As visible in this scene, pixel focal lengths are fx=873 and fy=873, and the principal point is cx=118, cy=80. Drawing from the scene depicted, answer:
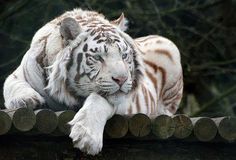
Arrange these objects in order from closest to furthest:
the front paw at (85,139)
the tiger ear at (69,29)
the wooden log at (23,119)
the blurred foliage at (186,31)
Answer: the front paw at (85,139), the wooden log at (23,119), the tiger ear at (69,29), the blurred foliage at (186,31)

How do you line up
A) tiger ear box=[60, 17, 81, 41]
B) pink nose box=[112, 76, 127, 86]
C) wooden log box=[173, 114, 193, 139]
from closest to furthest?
pink nose box=[112, 76, 127, 86], wooden log box=[173, 114, 193, 139], tiger ear box=[60, 17, 81, 41]

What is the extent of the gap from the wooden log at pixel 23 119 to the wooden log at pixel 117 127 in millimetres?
398

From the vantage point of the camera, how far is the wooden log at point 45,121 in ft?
14.1

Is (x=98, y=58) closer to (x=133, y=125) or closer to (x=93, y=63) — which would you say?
(x=93, y=63)

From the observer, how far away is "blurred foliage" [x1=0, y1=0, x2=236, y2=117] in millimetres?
8258

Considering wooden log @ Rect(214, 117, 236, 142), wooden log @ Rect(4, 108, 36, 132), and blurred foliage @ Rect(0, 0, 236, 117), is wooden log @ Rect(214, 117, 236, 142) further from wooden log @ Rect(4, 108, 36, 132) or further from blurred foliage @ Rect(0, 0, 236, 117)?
blurred foliage @ Rect(0, 0, 236, 117)

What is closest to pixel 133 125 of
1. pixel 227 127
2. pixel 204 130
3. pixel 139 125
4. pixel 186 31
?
pixel 139 125

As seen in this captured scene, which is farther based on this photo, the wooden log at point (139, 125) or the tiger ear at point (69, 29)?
the tiger ear at point (69, 29)

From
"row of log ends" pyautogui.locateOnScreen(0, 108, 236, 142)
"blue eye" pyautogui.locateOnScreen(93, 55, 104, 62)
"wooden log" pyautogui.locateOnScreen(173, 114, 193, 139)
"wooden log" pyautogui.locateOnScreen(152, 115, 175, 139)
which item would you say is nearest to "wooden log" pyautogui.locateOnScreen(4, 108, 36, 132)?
"row of log ends" pyautogui.locateOnScreen(0, 108, 236, 142)

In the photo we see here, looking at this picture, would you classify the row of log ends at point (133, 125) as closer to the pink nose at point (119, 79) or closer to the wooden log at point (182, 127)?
the wooden log at point (182, 127)

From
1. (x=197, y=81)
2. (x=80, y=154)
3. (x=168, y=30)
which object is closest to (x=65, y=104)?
(x=80, y=154)

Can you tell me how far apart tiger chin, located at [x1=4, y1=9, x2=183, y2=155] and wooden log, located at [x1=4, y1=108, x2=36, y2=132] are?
0.23 meters

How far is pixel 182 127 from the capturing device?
14.8 feet

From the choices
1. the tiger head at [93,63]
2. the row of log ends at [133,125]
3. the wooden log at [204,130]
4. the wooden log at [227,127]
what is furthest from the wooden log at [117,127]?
the wooden log at [227,127]
